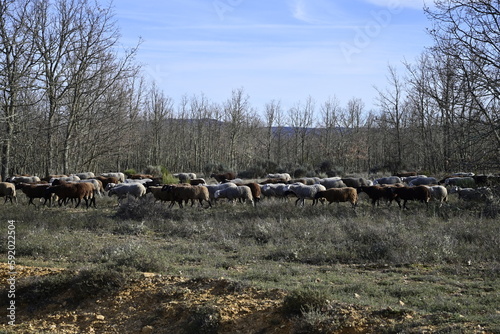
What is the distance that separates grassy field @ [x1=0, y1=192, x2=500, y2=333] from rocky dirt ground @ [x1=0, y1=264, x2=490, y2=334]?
21 cm

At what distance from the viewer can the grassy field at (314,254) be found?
22.8 feet

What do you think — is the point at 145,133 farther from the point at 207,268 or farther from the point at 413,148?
the point at 207,268

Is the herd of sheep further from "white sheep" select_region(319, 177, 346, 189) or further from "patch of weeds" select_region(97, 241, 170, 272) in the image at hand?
"patch of weeds" select_region(97, 241, 170, 272)

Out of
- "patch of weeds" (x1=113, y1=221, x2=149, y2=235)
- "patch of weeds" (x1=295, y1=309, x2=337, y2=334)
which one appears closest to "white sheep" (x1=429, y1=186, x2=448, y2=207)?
"patch of weeds" (x1=113, y1=221, x2=149, y2=235)

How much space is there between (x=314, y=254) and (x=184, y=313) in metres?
4.50

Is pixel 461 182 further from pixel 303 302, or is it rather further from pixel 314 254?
pixel 303 302

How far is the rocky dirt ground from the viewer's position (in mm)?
6109

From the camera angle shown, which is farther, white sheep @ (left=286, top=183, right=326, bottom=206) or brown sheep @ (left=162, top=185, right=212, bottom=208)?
white sheep @ (left=286, top=183, right=326, bottom=206)

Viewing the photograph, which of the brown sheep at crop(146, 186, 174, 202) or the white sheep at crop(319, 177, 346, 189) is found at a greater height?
the white sheep at crop(319, 177, 346, 189)

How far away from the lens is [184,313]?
7102 millimetres

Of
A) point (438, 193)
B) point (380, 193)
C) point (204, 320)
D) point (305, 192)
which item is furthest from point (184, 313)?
point (438, 193)

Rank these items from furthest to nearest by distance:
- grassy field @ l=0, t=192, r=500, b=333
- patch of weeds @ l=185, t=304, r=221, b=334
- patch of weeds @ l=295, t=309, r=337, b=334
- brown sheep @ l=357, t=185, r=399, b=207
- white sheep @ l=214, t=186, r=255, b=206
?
white sheep @ l=214, t=186, r=255, b=206
brown sheep @ l=357, t=185, r=399, b=207
grassy field @ l=0, t=192, r=500, b=333
patch of weeds @ l=185, t=304, r=221, b=334
patch of weeds @ l=295, t=309, r=337, b=334

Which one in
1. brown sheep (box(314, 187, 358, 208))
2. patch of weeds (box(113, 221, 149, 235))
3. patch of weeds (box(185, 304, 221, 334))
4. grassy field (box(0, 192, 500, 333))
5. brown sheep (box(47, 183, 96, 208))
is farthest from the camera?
brown sheep (box(314, 187, 358, 208))

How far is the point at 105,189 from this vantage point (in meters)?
26.8
